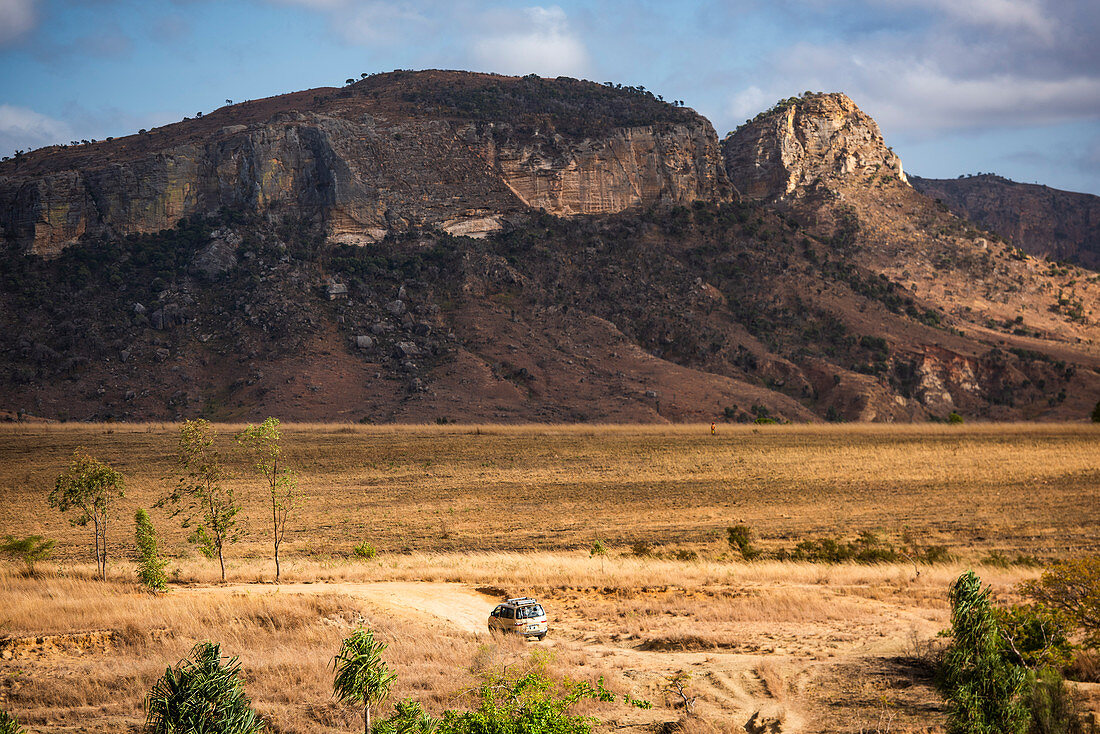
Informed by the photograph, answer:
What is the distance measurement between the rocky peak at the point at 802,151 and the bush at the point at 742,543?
9412cm

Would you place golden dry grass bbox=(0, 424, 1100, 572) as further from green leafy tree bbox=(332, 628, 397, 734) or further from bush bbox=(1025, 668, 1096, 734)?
green leafy tree bbox=(332, 628, 397, 734)

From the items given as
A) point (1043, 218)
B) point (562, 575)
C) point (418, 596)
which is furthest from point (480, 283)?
point (1043, 218)

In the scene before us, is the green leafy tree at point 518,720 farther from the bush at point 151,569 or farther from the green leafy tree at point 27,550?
the green leafy tree at point 27,550

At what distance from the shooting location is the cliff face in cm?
8775

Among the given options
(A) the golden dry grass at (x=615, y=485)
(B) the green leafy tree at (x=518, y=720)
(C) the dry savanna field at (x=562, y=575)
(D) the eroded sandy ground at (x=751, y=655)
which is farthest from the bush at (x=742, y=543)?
(B) the green leafy tree at (x=518, y=720)

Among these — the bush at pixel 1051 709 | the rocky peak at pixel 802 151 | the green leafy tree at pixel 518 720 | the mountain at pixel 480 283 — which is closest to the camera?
the green leafy tree at pixel 518 720

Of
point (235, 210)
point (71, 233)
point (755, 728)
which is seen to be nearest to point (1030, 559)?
point (755, 728)

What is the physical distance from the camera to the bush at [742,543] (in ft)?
91.2

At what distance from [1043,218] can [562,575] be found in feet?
652

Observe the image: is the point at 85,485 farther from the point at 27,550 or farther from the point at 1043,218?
the point at 1043,218

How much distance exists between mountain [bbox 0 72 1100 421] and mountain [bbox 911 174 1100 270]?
254 feet

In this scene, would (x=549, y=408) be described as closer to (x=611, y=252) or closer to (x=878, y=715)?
(x=611, y=252)

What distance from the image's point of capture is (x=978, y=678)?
38.3 feet

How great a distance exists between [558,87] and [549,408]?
197ft
